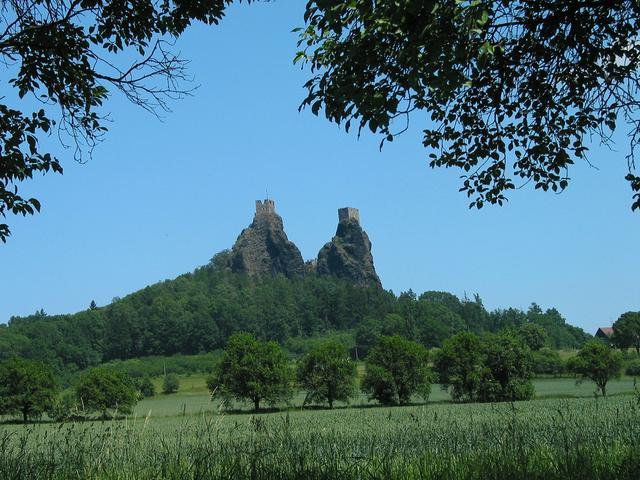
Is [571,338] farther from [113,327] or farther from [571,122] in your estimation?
[571,122]

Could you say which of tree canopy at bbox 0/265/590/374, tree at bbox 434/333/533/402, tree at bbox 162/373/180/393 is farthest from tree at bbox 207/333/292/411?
tree canopy at bbox 0/265/590/374

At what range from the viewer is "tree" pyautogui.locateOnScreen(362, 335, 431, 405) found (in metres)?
63.2

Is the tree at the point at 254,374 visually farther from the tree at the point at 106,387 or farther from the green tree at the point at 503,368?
the green tree at the point at 503,368

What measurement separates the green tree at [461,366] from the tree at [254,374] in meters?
15.5

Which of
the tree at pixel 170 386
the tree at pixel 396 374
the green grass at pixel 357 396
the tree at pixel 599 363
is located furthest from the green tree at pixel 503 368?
the tree at pixel 170 386

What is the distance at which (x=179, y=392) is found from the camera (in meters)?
96.5

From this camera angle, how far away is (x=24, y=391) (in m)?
60.1

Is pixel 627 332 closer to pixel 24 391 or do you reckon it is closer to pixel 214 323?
pixel 214 323

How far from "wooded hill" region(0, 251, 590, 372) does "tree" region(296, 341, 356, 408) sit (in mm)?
80611

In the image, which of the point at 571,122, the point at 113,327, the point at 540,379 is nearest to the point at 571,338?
the point at 540,379

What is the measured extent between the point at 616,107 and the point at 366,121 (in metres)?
5.24

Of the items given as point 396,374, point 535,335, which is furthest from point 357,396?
point 535,335

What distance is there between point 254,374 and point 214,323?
10593 cm

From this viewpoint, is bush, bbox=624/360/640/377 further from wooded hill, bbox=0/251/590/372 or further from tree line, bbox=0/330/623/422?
wooded hill, bbox=0/251/590/372
